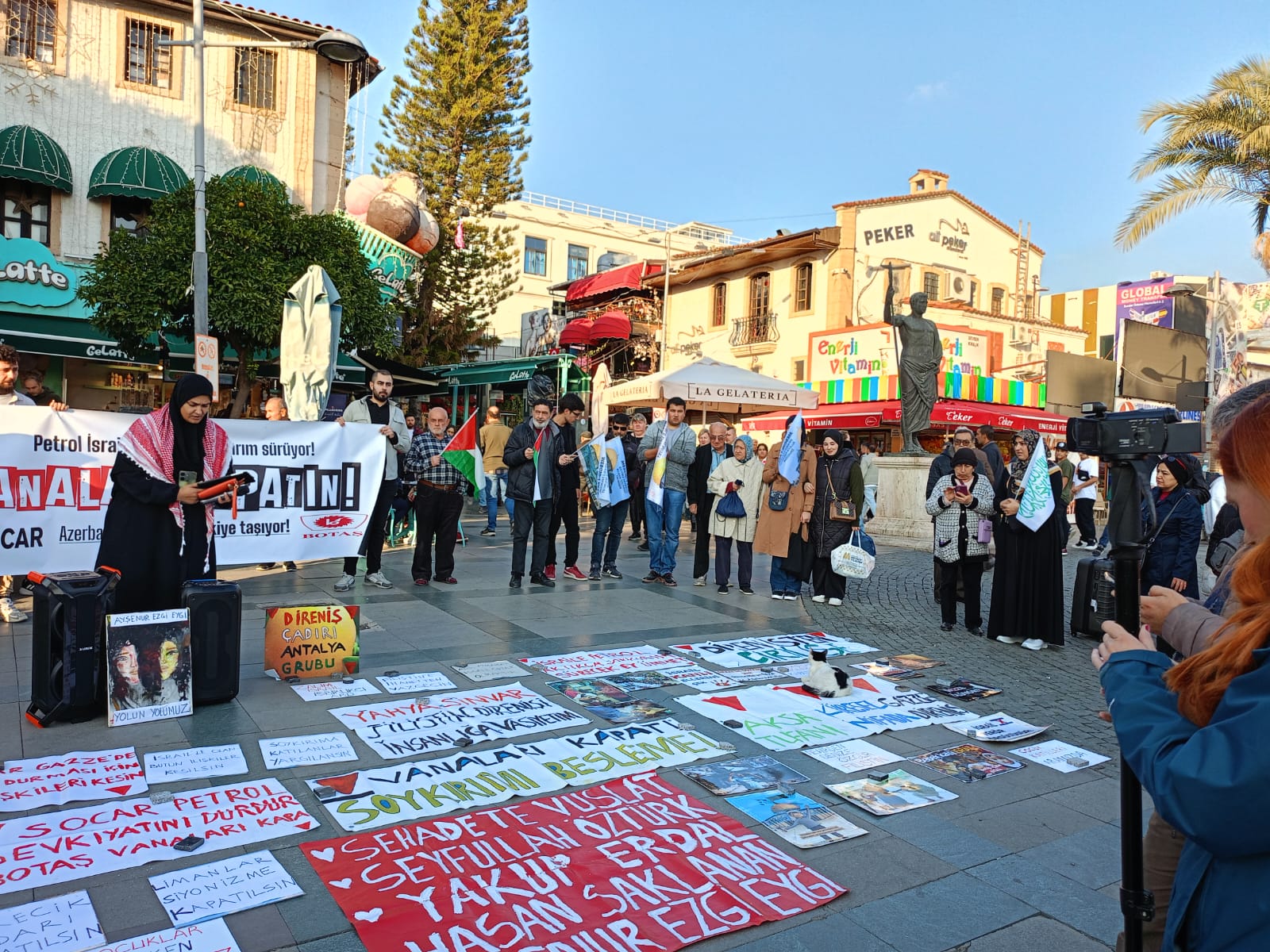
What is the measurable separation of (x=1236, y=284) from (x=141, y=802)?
3213cm

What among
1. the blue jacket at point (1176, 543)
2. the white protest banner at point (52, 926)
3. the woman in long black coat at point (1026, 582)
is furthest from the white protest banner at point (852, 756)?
the woman in long black coat at point (1026, 582)

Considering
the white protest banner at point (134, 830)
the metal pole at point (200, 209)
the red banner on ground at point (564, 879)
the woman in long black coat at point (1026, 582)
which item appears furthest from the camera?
the metal pole at point (200, 209)

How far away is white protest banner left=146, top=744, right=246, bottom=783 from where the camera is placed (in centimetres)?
394

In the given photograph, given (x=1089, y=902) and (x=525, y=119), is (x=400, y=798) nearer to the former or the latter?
(x=1089, y=902)

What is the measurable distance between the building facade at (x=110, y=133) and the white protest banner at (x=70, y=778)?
15.8 metres

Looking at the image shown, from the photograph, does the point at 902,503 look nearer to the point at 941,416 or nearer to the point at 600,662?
the point at 941,416

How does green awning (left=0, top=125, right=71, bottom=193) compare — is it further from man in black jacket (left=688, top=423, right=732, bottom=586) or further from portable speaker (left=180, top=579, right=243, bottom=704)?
portable speaker (left=180, top=579, right=243, bottom=704)

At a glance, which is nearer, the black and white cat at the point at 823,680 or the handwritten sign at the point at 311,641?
the handwritten sign at the point at 311,641

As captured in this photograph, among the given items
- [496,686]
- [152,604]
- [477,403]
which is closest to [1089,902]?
[496,686]

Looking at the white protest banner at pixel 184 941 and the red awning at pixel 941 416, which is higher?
the red awning at pixel 941 416

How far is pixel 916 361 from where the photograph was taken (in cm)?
1533

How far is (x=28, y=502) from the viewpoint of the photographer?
22.9 feet

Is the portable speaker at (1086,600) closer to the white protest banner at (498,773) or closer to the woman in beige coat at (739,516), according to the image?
the woman in beige coat at (739,516)

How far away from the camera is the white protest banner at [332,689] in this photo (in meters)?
5.25
